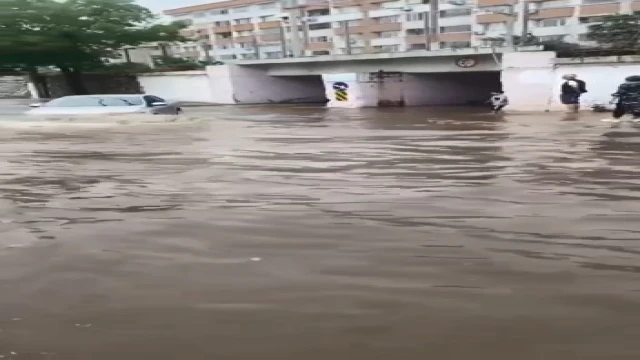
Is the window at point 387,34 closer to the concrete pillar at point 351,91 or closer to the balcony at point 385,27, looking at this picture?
the balcony at point 385,27

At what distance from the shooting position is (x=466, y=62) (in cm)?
3291

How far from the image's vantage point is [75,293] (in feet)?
15.9

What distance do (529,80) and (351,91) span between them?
459 inches

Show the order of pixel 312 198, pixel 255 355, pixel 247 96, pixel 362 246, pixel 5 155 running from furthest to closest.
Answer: pixel 247 96 → pixel 5 155 → pixel 312 198 → pixel 362 246 → pixel 255 355

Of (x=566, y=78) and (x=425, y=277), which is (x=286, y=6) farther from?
(x=425, y=277)

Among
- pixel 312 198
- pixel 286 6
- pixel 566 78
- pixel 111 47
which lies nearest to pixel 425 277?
pixel 312 198

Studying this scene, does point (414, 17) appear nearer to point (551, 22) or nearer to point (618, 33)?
point (551, 22)

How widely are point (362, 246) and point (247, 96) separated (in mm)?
40009

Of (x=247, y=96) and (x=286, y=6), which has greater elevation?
(x=286, y=6)

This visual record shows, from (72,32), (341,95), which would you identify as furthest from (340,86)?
(72,32)

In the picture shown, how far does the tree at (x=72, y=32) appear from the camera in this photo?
45.7 metres

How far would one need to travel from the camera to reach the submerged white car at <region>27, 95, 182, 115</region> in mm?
22156

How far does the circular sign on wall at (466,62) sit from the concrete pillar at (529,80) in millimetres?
3431

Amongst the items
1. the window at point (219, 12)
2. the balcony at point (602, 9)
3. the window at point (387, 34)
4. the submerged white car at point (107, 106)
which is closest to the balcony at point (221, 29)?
the window at point (219, 12)
